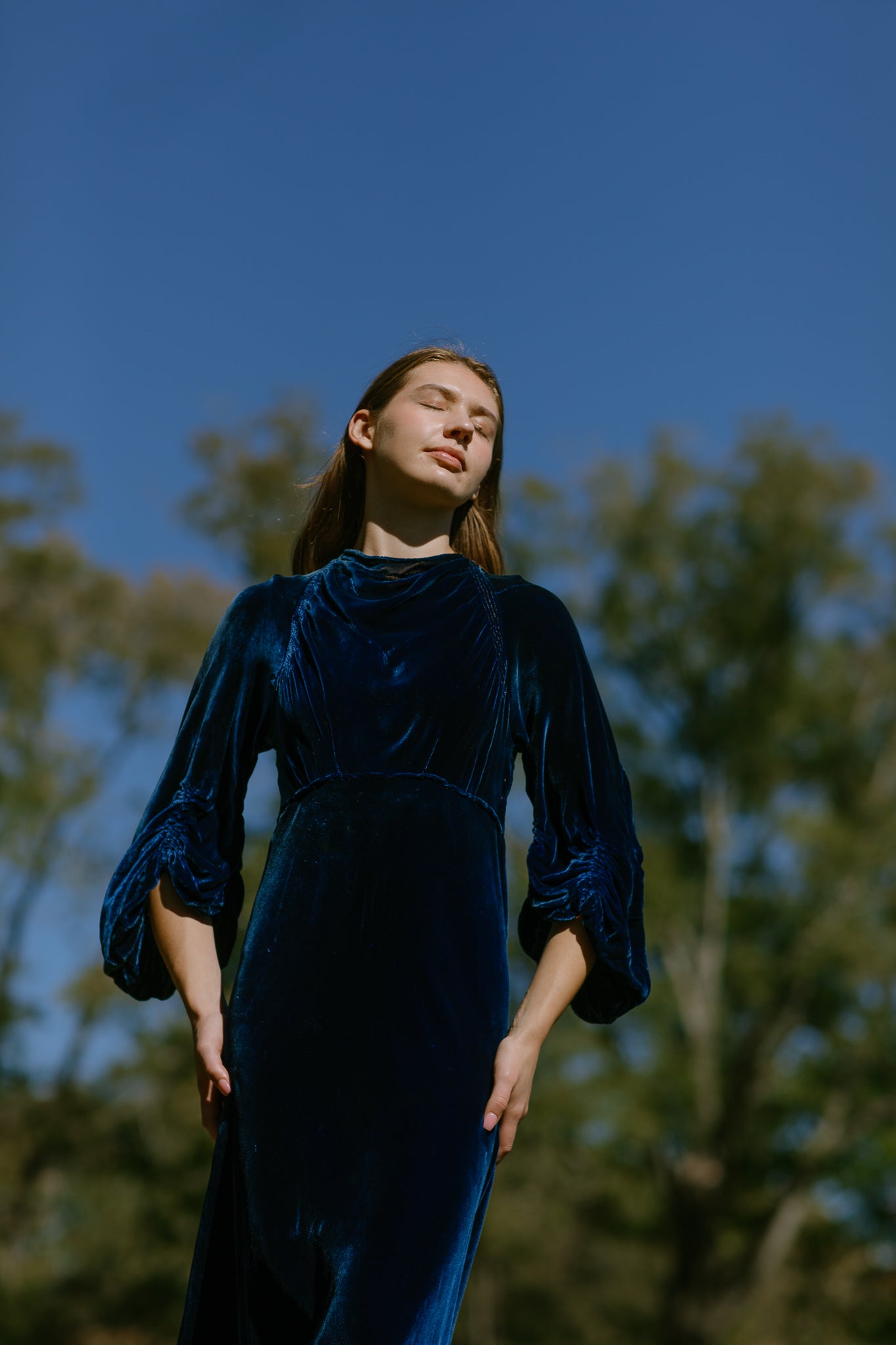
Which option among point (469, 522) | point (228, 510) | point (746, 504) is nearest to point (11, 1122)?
point (228, 510)

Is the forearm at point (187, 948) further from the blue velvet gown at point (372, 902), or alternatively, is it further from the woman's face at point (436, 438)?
the woman's face at point (436, 438)

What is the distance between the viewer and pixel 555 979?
1853 mm

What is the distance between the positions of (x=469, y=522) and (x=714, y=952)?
15.8 meters

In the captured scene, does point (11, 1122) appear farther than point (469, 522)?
Yes

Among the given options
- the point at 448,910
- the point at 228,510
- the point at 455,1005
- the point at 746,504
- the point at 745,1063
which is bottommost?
the point at 455,1005

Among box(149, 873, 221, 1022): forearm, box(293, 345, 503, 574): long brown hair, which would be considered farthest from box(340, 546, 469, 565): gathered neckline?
box(149, 873, 221, 1022): forearm

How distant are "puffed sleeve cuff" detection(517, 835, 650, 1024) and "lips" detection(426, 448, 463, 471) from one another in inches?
26.2

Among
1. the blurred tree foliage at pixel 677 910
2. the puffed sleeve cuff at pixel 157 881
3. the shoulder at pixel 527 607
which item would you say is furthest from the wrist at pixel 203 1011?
the blurred tree foliage at pixel 677 910

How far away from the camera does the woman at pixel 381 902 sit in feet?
5.37

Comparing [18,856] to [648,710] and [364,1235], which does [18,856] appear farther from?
[364,1235]

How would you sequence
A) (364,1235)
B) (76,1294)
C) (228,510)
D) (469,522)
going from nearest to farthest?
1. (364,1235)
2. (469,522)
3. (228,510)
4. (76,1294)

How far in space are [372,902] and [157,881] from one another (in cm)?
34

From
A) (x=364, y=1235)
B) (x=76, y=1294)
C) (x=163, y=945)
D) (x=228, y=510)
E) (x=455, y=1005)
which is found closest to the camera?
(x=364, y=1235)

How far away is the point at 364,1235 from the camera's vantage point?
62.7 inches
